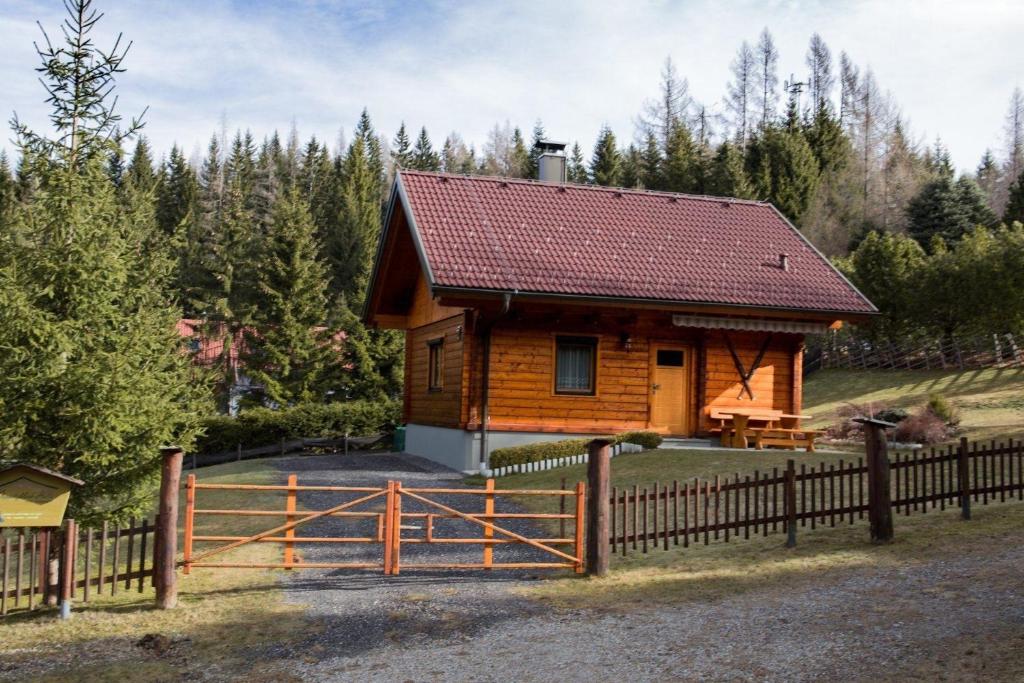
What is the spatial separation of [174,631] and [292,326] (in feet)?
115

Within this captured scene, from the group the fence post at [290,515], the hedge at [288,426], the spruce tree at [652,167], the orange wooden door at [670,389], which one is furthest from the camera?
the spruce tree at [652,167]

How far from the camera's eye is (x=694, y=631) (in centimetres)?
862

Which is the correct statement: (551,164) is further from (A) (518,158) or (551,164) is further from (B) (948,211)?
(A) (518,158)

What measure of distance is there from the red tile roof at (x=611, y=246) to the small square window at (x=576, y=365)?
5.23 ft

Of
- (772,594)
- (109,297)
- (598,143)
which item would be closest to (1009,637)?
(772,594)

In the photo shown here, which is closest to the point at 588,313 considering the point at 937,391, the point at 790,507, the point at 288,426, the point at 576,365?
the point at 576,365

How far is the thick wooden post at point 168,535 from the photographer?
9.84m

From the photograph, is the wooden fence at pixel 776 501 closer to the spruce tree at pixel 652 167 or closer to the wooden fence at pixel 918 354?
the wooden fence at pixel 918 354

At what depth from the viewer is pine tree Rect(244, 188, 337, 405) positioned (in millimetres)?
42969

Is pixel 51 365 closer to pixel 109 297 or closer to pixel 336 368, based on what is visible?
pixel 109 297

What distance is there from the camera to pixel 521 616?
31.2ft

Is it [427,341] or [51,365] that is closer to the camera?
[51,365]

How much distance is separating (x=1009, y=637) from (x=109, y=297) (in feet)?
32.5

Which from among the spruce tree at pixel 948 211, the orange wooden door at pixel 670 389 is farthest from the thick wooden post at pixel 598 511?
the spruce tree at pixel 948 211
